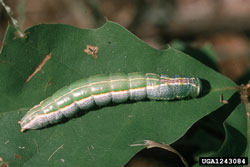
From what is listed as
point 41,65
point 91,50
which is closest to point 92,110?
point 91,50

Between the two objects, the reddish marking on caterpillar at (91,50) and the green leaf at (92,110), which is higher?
the reddish marking on caterpillar at (91,50)

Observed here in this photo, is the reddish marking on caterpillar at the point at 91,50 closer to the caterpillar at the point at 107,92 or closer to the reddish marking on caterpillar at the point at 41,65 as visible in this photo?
the caterpillar at the point at 107,92

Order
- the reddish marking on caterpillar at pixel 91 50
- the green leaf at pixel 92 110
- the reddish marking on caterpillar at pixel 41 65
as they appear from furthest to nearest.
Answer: the reddish marking on caterpillar at pixel 91 50 < the reddish marking on caterpillar at pixel 41 65 < the green leaf at pixel 92 110

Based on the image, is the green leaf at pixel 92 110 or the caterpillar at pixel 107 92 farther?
the caterpillar at pixel 107 92

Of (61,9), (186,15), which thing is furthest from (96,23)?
(186,15)

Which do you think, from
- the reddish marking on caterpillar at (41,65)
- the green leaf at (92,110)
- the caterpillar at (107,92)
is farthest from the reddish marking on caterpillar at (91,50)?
the reddish marking on caterpillar at (41,65)

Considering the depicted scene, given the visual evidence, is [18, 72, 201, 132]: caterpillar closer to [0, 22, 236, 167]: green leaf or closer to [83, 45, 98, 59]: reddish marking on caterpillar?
[0, 22, 236, 167]: green leaf

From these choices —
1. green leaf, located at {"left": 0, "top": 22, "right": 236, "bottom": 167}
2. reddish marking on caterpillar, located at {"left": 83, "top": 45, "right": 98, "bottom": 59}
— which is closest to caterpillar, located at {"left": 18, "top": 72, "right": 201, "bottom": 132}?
green leaf, located at {"left": 0, "top": 22, "right": 236, "bottom": 167}
